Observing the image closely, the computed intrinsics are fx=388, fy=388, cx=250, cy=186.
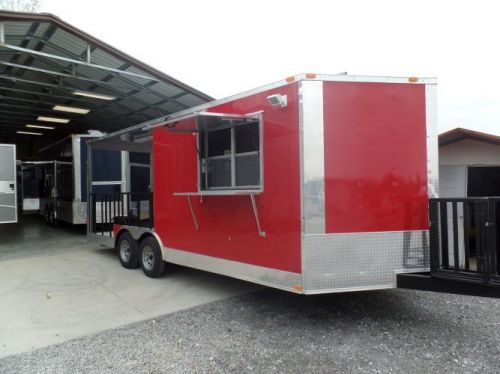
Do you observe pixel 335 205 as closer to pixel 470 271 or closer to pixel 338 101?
pixel 338 101

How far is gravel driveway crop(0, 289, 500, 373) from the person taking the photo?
339 cm

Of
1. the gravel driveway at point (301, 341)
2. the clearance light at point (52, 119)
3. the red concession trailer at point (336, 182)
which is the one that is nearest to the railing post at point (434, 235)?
the red concession trailer at point (336, 182)

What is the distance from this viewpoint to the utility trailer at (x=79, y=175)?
32.5 feet

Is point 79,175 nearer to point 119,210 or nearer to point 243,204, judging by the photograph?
point 119,210

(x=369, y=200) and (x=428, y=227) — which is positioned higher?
(x=369, y=200)

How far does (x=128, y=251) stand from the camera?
7.10 meters

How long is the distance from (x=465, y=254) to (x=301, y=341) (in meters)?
1.78

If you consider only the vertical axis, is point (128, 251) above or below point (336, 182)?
below

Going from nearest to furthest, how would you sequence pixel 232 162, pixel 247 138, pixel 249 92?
1. pixel 249 92
2. pixel 247 138
3. pixel 232 162

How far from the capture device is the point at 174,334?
4.10m

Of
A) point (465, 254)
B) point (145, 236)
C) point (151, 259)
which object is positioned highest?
point (465, 254)

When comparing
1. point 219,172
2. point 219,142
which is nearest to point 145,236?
point 219,172

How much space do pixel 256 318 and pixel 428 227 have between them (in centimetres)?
217

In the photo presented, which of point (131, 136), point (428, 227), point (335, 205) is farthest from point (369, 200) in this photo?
point (131, 136)
